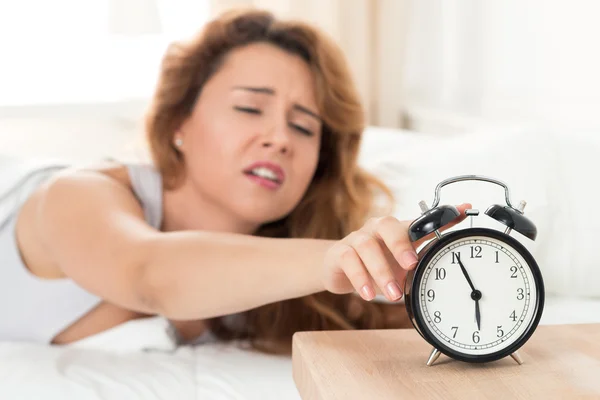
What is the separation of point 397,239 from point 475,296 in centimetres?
11

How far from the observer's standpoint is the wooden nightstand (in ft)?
2.68

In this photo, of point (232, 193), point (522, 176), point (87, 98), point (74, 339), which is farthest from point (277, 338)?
point (87, 98)

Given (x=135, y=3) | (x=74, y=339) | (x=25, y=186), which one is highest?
(x=135, y=3)

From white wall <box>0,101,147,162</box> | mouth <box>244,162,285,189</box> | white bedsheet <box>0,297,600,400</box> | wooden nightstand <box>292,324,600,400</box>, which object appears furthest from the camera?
white wall <box>0,101,147,162</box>

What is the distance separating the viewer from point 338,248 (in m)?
0.97

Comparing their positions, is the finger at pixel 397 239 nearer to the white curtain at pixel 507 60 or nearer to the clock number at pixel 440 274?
the clock number at pixel 440 274

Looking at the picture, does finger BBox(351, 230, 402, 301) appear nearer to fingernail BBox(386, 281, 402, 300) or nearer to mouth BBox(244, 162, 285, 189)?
fingernail BBox(386, 281, 402, 300)

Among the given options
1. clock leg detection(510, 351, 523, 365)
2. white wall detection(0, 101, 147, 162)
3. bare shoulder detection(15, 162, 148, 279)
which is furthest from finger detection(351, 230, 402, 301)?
white wall detection(0, 101, 147, 162)

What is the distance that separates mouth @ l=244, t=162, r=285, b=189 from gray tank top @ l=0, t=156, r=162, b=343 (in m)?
0.27

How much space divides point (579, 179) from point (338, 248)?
993mm

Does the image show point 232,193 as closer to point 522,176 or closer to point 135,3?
point 522,176

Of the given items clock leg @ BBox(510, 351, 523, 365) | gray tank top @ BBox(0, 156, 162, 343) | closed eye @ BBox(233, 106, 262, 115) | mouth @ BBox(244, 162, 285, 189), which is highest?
clock leg @ BBox(510, 351, 523, 365)

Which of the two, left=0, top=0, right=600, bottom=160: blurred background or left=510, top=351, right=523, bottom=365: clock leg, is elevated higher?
left=510, top=351, right=523, bottom=365: clock leg

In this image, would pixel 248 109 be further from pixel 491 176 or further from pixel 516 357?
pixel 516 357
